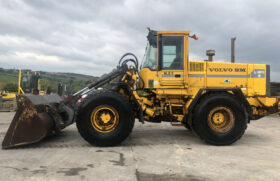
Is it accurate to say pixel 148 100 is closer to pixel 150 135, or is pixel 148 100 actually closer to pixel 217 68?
pixel 150 135

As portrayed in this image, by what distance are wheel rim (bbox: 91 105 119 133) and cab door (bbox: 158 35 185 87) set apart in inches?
55.2

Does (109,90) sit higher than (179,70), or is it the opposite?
(179,70)

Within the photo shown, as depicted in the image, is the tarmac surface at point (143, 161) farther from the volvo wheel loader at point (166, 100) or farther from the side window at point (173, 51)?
the side window at point (173, 51)

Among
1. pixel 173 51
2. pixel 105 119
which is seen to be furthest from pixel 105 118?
pixel 173 51

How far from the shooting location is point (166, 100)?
5.60m

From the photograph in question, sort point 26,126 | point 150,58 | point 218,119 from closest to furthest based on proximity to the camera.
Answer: point 26,126
point 218,119
point 150,58

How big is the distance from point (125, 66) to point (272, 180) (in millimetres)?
3799

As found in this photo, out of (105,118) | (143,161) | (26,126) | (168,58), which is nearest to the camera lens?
(143,161)

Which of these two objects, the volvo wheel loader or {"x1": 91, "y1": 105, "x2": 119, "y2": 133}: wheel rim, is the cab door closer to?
the volvo wheel loader

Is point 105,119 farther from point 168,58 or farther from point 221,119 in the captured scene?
point 221,119

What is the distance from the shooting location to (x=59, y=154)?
4.35 m

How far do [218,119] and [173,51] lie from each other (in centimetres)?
195

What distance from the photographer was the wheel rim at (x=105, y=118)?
4.97 m

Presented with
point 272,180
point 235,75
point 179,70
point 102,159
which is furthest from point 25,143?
point 235,75
